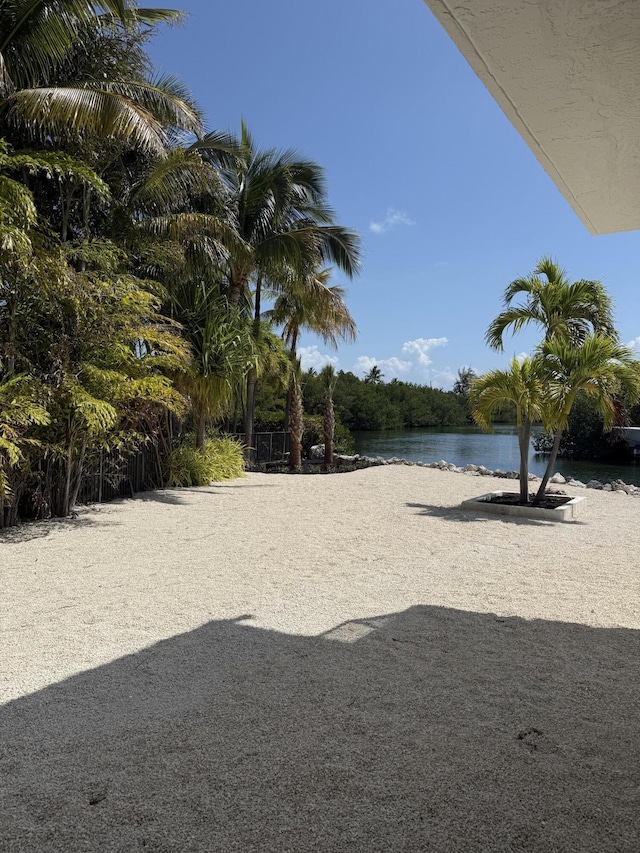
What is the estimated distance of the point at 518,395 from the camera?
29.8ft

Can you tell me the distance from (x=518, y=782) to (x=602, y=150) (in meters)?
2.90

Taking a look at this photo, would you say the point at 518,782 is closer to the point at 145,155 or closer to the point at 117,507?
the point at 117,507

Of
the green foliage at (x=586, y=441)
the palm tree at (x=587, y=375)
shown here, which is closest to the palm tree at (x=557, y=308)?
the palm tree at (x=587, y=375)

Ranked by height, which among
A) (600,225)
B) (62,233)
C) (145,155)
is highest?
(145,155)

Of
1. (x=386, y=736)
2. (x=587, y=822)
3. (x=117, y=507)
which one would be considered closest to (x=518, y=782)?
(x=587, y=822)

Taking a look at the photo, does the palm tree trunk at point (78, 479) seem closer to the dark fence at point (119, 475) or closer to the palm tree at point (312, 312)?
the dark fence at point (119, 475)

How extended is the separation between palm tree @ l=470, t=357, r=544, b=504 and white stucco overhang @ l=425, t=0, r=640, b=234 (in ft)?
19.2

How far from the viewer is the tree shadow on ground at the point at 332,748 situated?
6.42 feet

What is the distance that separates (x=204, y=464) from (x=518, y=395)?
20.2ft

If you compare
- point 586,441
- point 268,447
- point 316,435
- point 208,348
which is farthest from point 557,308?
point 586,441

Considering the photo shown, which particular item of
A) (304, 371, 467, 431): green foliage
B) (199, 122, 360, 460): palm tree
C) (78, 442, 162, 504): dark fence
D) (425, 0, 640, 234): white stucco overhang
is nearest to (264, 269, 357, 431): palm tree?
(199, 122, 360, 460): palm tree

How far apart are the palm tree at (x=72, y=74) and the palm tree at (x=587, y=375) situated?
6383 millimetres

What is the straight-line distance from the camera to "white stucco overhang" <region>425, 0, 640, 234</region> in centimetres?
203

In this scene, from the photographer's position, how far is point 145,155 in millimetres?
9961
